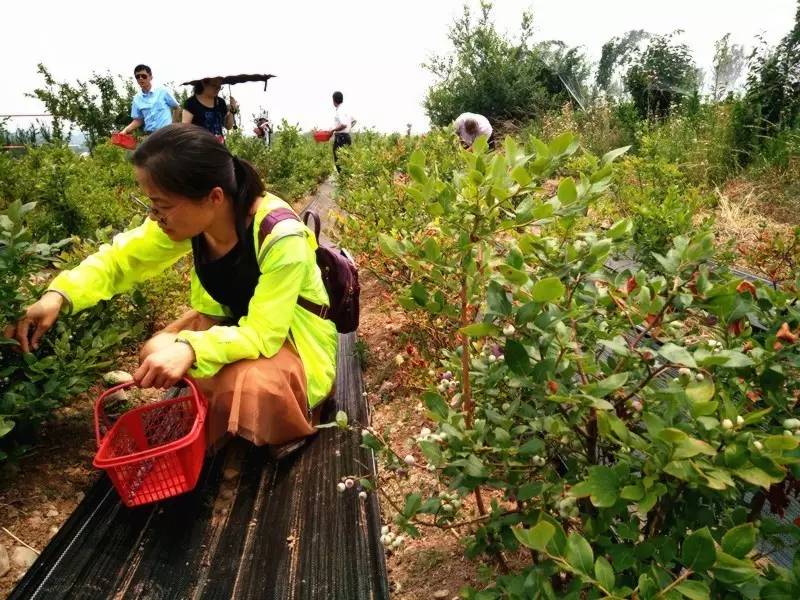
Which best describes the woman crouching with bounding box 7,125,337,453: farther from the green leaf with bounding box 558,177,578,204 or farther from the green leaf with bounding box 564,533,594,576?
the green leaf with bounding box 564,533,594,576

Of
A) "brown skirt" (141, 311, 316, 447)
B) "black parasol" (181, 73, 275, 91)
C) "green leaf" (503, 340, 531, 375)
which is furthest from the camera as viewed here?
"black parasol" (181, 73, 275, 91)

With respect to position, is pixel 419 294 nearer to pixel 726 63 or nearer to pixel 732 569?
pixel 732 569

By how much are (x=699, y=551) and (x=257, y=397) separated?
1545 millimetres

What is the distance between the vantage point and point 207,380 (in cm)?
198

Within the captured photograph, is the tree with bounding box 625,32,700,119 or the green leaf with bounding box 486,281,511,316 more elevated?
the tree with bounding box 625,32,700,119

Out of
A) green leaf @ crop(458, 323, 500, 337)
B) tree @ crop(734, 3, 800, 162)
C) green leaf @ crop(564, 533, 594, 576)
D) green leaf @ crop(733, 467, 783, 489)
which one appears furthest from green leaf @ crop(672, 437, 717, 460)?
tree @ crop(734, 3, 800, 162)

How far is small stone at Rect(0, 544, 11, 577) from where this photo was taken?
165 centimetres

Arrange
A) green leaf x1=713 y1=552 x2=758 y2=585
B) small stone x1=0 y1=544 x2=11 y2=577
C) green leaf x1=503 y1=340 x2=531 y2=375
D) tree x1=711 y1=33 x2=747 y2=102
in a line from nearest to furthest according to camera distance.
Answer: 1. green leaf x1=713 y1=552 x2=758 y2=585
2. green leaf x1=503 y1=340 x2=531 y2=375
3. small stone x1=0 y1=544 x2=11 y2=577
4. tree x1=711 y1=33 x2=747 y2=102

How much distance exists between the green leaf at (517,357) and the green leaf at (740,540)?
332 millimetres

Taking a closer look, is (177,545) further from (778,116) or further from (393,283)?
(778,116)

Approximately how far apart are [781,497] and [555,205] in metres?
0.62

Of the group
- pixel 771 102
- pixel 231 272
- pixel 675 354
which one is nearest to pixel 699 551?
pixel 675 354

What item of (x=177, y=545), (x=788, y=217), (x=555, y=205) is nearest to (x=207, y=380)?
(x=177, y=545)

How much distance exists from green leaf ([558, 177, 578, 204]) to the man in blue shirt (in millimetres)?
6790
